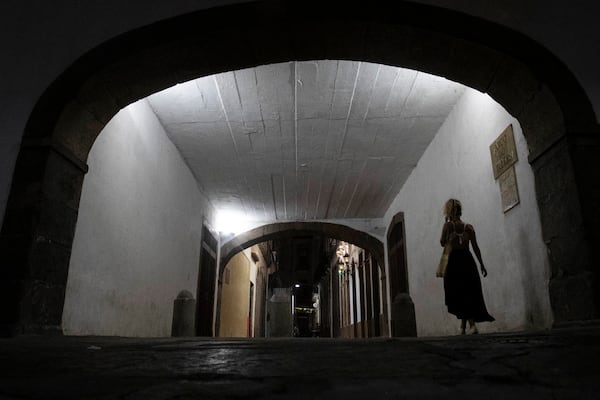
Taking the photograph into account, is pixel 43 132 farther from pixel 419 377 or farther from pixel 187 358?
pixel 419 377

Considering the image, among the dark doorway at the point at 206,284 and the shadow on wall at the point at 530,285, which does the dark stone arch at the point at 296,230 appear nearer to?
the dark doorway at the point at 206,284

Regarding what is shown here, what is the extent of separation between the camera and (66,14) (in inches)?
125

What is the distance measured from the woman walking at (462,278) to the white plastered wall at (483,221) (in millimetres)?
331

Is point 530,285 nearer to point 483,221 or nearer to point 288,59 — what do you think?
point 483,221

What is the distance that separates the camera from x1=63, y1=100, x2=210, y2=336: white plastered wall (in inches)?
147

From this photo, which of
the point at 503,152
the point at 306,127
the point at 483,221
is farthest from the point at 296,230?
the point at 503,152

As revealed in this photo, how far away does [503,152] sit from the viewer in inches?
155

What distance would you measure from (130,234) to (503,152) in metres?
3.59

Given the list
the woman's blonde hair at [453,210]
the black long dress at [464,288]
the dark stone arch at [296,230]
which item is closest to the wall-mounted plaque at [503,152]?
the woman's blonde hair at [453,210]

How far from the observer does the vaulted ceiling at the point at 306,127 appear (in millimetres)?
4480

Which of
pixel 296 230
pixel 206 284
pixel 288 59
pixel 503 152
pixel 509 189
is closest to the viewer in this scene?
pixel 288 59

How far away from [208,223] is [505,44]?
243 inches

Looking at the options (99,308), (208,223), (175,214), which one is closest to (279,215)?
(208,223)

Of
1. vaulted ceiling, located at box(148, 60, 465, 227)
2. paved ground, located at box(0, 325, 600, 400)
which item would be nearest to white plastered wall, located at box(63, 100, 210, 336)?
vaulted ceiling, located at box(148, 60, 465, 227)
